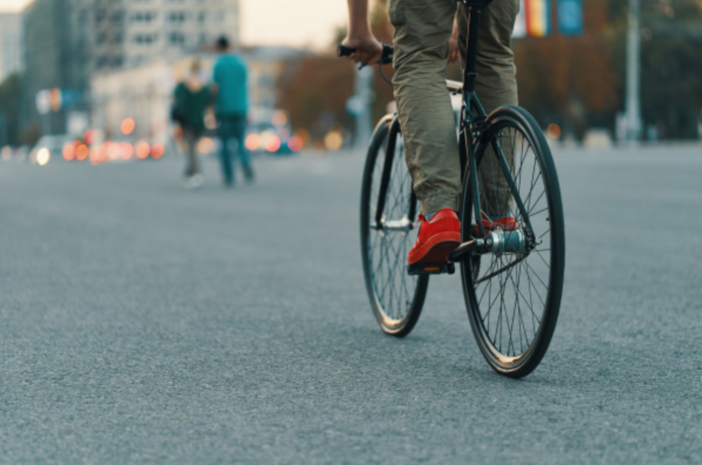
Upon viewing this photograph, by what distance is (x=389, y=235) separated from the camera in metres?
4.75

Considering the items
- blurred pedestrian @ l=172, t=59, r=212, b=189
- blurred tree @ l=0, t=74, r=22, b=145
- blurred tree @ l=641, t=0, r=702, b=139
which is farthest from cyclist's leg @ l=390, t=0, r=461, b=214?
blurred tree @ l=0, t=74, r=22, b=145

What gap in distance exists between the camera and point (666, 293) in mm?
5605

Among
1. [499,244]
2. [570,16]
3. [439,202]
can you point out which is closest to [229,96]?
[439,202]

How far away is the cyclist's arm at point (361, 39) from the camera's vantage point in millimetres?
4125

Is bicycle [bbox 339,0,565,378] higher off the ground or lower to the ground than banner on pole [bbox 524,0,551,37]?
lower

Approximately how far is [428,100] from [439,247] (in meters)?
0.49

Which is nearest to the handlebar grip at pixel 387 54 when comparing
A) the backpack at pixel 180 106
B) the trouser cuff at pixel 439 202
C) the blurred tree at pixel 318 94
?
the trouser cuff at pixel 439 202

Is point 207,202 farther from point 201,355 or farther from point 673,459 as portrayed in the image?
point 673,459

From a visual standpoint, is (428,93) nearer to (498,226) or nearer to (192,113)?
(498,226)

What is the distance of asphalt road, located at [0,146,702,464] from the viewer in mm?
2889

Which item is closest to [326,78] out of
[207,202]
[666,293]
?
[207,202]

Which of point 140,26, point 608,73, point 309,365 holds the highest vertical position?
point 140,26

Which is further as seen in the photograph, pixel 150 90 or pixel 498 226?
pixel 150 90

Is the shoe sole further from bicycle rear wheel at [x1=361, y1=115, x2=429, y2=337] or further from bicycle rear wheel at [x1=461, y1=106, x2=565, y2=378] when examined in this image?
bicycle rear wheel at [x1=361, y1=115, x2=429, y2=337]
